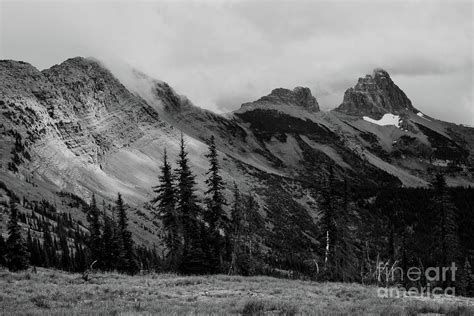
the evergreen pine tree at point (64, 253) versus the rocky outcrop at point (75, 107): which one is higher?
the rocky outcrop at point (75, 107)

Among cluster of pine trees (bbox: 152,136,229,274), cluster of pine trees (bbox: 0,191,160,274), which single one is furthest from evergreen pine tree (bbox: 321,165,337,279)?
cluster of pine trees (bbox: 0,191,160,274)

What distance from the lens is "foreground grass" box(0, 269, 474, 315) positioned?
15.1 m

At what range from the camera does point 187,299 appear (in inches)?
722

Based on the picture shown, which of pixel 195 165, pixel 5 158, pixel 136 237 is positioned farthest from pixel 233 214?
pixel 195 165

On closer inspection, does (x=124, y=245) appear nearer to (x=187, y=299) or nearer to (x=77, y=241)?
(x=187, y=299)

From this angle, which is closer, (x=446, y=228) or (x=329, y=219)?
(x=329, y=219)

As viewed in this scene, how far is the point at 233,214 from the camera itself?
4856cm

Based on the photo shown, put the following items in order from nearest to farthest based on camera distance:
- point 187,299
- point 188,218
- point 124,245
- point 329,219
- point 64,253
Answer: point 187,299 < point 188,218 < point 329,219 < point 124,245 < point 64,253

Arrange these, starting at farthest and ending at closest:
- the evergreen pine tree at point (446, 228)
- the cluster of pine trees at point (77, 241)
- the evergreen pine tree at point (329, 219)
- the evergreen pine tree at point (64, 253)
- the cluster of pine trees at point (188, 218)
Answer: the evergreen pine tree at point (64, 253) → the cluster of pine trees at point (77, 241) → the evergreen pine tree at point (446, 228) → the evergreen pine tree at point (329, 219) → the cluster of pine trees at point (188, 218)

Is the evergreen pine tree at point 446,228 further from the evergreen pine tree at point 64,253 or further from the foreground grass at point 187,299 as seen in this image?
the evergreen pine tree at point 64,253

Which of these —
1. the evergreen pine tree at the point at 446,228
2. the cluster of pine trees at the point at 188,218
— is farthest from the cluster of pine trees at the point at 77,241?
the evergreen pine tree at the point at 446,228

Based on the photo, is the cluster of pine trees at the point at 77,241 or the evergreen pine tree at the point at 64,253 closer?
the cluster of pine trees at the point at 77,241

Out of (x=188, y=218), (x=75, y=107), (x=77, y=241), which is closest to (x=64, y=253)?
(x=77, y=241)

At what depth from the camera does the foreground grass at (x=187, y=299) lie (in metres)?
15.1
